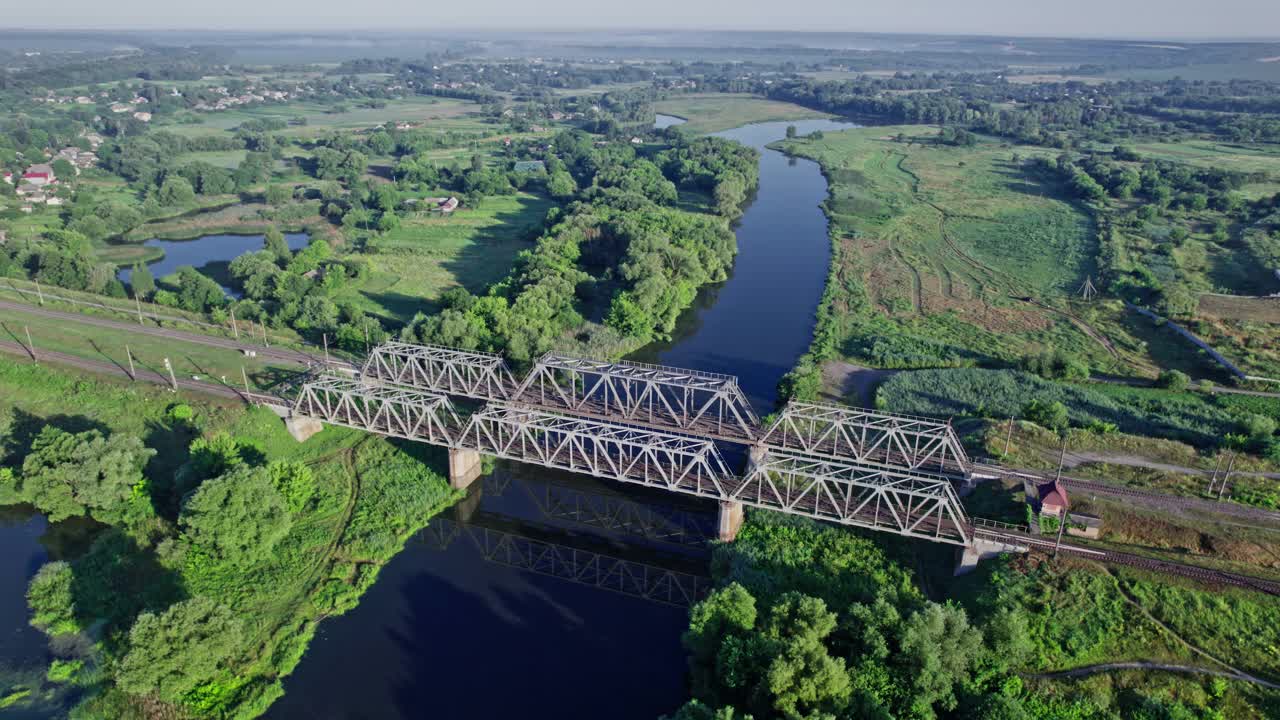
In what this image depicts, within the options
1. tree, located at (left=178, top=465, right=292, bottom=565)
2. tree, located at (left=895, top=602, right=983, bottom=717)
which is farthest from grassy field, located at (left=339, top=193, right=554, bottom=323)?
tree, located at (left=895, top=602, right=983, bottom=717)

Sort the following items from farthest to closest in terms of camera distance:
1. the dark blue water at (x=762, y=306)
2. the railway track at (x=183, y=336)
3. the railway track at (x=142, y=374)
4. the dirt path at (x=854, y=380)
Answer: the dark blue water at (x=762, y=306)
the dirt path at (x=854, y=380)
the railway track at (x=183, y=336)
the railway track at (x=142, y=374)

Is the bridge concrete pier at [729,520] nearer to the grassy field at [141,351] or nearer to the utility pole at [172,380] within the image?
the grassy field at [141,351]

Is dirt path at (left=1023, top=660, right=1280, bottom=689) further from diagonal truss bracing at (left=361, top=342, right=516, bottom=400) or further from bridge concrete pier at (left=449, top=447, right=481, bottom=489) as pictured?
diagonal truss bracing at (left=361, top=342, right=516, bottom=400)

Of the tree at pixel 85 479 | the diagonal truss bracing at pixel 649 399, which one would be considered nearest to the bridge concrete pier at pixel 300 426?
the tree at pixel 85 479

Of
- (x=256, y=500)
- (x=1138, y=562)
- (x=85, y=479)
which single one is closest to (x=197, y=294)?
(x=85, y=479)

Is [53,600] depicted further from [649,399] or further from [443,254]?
[443,254]

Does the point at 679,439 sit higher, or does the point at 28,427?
the point at 679,439

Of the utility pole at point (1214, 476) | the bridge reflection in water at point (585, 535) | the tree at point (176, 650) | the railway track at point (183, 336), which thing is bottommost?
the bridge reflection in water at point (585, 535)
